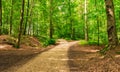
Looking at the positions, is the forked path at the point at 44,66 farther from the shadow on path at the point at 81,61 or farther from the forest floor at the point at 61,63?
the shadow on path at the point at 81,61

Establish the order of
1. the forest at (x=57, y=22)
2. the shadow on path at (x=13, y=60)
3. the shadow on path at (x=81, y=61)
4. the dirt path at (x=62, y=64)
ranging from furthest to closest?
the forest at (x=57, y=22) → the shadow on path at (x=13, y=60) → the shadow on path at (x=81, y=61) → the dirt path at (x=62, y=64)

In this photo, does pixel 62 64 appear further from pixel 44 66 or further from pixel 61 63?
pixel 44 66

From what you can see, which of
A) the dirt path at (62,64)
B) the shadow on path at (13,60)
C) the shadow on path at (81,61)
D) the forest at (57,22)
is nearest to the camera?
the dirt path at (62,64)

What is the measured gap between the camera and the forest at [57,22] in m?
16.8

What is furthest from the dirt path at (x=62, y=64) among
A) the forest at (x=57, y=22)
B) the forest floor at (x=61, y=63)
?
the forest at (x=57, y=22)

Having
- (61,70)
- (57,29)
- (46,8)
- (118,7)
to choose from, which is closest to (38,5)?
(46,8)

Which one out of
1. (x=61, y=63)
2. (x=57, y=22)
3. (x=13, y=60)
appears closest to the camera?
(x=61, y=63)

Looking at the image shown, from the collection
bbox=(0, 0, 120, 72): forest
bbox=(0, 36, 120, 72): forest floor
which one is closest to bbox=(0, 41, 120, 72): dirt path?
bbox=(0, 36, 120, 72): forest floor

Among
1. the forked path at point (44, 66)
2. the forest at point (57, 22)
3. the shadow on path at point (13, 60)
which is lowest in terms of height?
the shadow on path at point (13, 60)

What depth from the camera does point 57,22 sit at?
60.4 m

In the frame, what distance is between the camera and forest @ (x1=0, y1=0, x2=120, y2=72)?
1680 cm

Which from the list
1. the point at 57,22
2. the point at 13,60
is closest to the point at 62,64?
the point at 13,60

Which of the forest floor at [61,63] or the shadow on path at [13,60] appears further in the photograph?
the shadow on path at [13,60]

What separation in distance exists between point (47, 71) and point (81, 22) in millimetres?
61547
